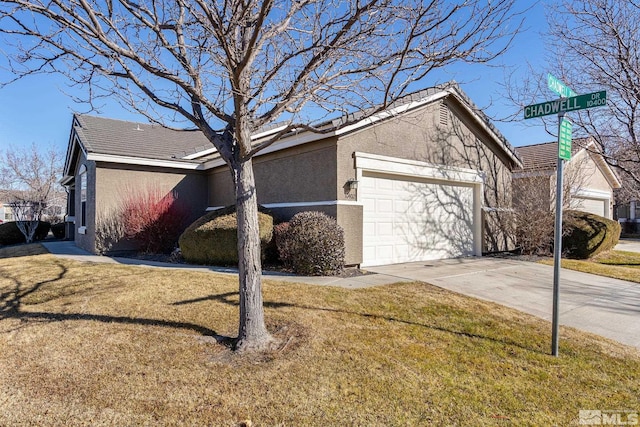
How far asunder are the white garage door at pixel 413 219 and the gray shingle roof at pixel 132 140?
22.4 ft

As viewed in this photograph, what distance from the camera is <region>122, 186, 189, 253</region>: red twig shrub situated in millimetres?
11766

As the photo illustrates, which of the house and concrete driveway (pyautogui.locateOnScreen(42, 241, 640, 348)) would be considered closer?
concrete driveway (pyautogui.locateOnScreen(42, 241, 640, 348))

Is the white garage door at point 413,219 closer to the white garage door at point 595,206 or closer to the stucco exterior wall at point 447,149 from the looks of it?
the stucco exterior wall at point 447,149

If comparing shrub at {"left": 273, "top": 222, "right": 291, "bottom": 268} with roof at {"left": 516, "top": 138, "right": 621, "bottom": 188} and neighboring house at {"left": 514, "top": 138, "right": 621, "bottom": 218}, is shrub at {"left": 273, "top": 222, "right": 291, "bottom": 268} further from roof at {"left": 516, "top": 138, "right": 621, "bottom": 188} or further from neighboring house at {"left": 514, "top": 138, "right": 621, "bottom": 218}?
roof at {"left": 516, "top": 138, "right": 621, "bottom": 188}

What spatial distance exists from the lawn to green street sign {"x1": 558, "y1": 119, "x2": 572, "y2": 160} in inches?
92.1

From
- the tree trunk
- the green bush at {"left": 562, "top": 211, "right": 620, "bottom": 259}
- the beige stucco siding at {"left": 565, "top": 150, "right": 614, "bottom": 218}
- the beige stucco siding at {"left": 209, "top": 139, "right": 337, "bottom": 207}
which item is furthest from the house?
the tree trunk

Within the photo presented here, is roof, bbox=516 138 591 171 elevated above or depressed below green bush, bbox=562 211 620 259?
above

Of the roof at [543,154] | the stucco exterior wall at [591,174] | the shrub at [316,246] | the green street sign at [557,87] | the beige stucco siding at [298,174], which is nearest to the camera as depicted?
the green street sign at [557,87]

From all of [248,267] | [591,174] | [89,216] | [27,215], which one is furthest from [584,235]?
[27,215]

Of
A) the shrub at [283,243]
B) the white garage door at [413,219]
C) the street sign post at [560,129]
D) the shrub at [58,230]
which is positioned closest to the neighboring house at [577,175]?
the white garage door at [413,219]

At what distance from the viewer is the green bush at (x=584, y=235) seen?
40.7ft

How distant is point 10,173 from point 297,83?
27.7 meters

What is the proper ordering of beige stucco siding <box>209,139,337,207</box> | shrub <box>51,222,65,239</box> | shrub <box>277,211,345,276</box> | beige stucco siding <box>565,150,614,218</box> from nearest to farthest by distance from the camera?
1. shrub <box>277,211,345,276</box>
2. beige stucco siding <box>209,139,337,207</box>
3. beige stucco siding <box>565,150,614,218</box>
4. shrub <box>51,222,65,239</box>

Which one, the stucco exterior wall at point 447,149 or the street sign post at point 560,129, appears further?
the stucco exterior wall at point 447,149
